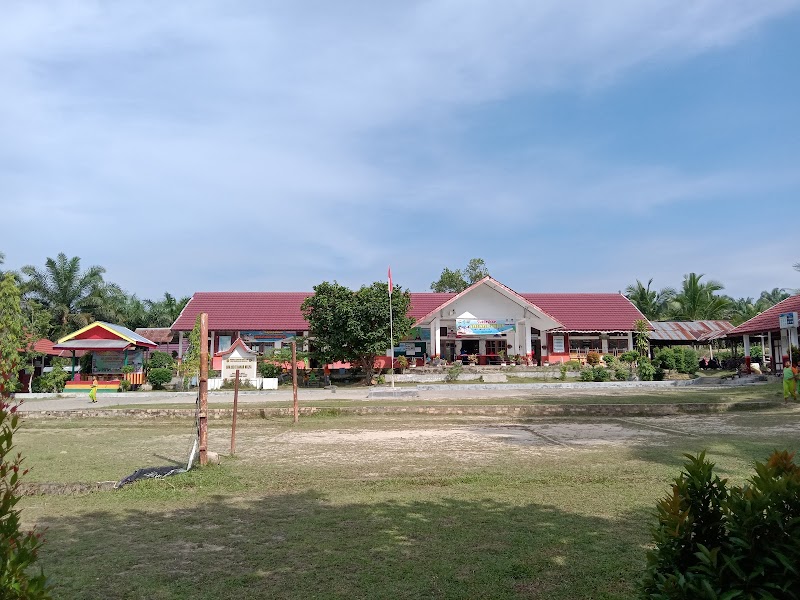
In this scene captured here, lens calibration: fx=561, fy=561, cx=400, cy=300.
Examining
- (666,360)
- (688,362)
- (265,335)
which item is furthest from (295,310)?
(688,362)

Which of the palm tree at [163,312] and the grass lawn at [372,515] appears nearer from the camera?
the grass lawn at [372,515]

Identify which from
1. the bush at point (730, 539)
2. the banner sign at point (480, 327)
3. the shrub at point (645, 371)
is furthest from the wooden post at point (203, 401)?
the banner sign at point (480, 327)

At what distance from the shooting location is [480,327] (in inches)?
1426

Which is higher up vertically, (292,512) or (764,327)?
(764,327)

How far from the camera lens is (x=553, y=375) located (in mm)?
31438

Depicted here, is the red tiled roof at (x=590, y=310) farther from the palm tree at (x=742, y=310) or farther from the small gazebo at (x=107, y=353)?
the small gazebo at (x=107, y=353)

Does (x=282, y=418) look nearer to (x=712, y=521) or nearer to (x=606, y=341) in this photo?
(x=712, y=521)

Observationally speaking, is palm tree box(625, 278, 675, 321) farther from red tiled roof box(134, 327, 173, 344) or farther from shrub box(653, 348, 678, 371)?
red tiled roof box(134, 327, 173, 344)

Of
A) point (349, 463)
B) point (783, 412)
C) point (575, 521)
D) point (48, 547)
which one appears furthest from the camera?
point (783, 412)

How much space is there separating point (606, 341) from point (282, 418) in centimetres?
2991

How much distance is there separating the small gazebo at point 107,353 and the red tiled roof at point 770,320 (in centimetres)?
3167

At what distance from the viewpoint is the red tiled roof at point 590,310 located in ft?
130

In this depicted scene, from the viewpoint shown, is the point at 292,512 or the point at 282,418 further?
the point at 282,418

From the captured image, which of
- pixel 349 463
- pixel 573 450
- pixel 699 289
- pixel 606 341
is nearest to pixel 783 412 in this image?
pixel 573 450
